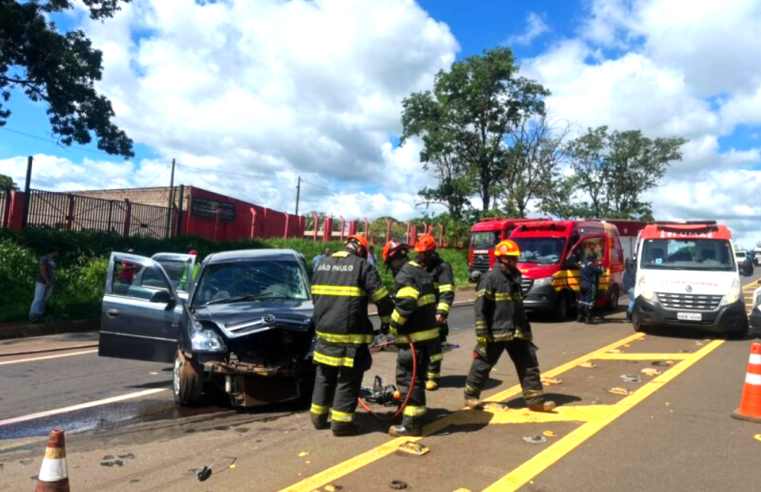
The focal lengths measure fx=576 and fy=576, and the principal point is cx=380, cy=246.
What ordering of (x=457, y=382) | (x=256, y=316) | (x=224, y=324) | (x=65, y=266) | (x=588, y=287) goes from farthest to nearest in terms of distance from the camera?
1. (x=65, y=266)
2. (x=588, y=287)
3. (x=457, y=382)
4. (x=256, y=316)
5. (x=224, y=324)

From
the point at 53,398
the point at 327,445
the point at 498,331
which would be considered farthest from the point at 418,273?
the point at 53,398

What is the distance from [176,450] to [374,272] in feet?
7.25

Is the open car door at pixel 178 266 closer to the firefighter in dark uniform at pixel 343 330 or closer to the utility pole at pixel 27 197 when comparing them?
the firefighter in dark uniform at pixel 343 330

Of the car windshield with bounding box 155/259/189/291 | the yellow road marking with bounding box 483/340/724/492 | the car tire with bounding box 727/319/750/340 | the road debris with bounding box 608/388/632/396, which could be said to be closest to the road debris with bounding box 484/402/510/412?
the yellow road marking with bounding box 483/340/724/492

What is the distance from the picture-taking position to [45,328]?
12.4 m

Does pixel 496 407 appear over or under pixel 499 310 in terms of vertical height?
under

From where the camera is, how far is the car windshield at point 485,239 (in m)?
25.3

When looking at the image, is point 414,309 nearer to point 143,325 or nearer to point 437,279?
point 437,279

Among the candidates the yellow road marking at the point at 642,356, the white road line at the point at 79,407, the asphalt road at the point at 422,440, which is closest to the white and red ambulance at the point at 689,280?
the yellow road marking at the point at 642,356

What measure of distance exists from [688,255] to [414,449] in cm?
913

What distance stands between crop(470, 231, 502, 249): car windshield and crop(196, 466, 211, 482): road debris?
71.5 ft

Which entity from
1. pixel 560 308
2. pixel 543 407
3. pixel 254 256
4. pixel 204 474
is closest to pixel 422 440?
pixel 543 407

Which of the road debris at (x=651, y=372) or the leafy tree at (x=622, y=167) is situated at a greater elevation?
the leafy tree at (x=622, y=167)

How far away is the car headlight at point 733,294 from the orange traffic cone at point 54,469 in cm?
1097
